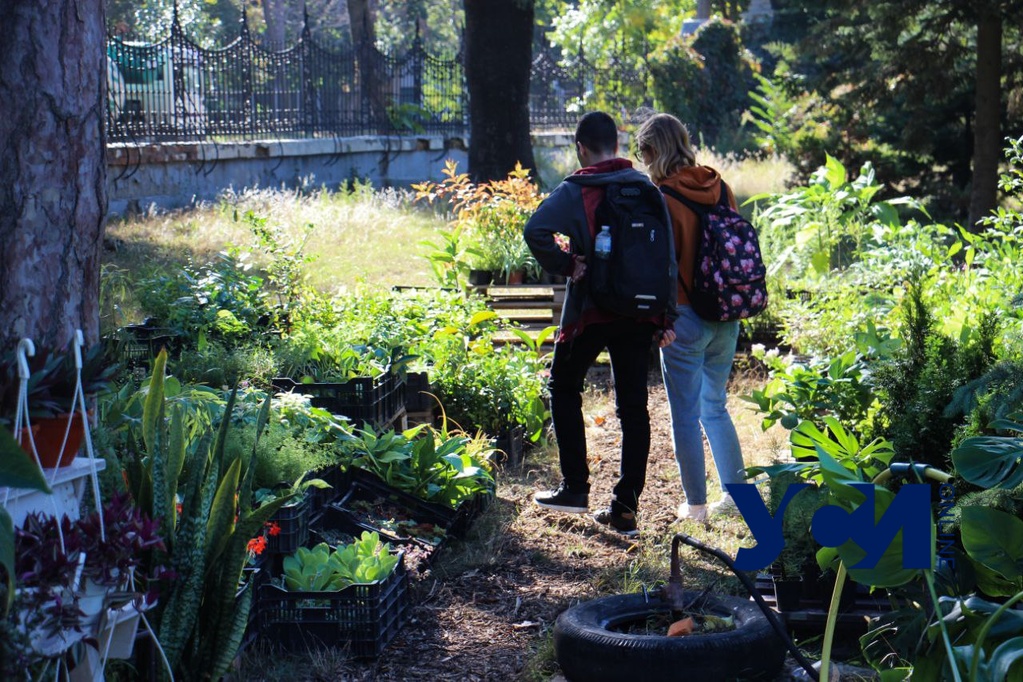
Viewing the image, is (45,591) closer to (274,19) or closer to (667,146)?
(667,146)

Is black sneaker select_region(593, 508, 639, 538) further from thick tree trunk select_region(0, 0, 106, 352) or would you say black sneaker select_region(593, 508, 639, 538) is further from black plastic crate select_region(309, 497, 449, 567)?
thick tree trunk select_region(0, 0, 106, 352)

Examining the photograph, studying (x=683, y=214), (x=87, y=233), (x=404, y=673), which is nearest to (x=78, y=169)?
(x=87, y=233)

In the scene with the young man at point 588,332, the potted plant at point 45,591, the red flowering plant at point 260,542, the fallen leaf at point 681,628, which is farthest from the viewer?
Answer: the young man at point 588,332

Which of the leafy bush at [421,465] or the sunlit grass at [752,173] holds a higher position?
the sunlit grass at [752,173]

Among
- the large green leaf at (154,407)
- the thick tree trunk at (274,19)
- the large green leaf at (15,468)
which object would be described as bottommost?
the large green leaf at (154,407)

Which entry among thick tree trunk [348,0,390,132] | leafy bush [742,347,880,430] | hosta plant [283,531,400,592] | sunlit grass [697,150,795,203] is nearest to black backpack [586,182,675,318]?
leafy bush [742,347,880,430]

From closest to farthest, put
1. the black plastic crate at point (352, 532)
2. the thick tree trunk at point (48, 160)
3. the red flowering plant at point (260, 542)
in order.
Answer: the thick tree trunk at point (48, 160)
the red flowering plant at point (260, 542)
the black plastic crate at point (352, 532)

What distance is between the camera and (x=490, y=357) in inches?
263

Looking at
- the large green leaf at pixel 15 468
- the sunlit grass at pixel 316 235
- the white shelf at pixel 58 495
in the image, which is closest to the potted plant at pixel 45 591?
the white shelf at pixel 58 495

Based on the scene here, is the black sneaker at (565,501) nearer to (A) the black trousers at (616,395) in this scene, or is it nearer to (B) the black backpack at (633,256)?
(A) the black trousers at (616,395)

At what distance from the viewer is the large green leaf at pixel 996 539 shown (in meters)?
2.43

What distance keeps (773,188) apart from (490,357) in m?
11.5

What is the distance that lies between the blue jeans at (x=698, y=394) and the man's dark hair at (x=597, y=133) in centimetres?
78

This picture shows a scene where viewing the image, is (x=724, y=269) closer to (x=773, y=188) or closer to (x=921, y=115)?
(x=921, y=115)
